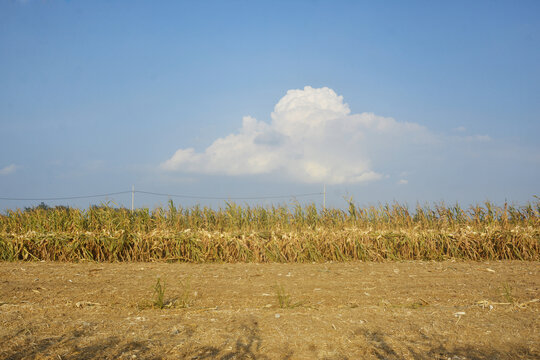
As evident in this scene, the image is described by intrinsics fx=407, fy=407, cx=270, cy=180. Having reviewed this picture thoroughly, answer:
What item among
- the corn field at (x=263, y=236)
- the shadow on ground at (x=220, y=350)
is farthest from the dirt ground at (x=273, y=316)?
the corn field at (x=263, y=236)

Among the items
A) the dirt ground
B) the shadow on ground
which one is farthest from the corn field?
the shadow on ground

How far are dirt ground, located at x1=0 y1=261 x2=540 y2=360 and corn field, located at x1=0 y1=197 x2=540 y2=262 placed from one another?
5.63 ft

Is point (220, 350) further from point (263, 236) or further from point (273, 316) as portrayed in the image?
point (263, 236)

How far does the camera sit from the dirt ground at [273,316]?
354 centimetres

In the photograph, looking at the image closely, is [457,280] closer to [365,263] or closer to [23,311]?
[365,263]

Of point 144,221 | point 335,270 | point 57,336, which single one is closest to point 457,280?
point 335,270

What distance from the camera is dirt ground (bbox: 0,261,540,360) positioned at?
3541 mm

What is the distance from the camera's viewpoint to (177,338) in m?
3.77

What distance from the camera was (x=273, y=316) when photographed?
4383mm

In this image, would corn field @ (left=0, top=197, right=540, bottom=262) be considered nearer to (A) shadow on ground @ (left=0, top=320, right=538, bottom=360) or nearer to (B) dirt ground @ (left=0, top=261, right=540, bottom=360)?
(B) dirt ground @ (left=0, top=261, right=540, bottom=360)

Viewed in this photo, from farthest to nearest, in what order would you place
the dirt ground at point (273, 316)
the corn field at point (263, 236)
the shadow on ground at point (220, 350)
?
1. the corn field at point (263, 236)
2. the dirt ground at point (273, 316)
3. the shadow on ground at point (220, 350)

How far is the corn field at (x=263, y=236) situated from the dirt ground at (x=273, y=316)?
1.72 meters

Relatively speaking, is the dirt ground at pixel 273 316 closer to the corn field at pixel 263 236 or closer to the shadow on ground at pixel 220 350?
the shadow on ground at pixel 220 350

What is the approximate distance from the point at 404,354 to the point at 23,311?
4190 millimetres
